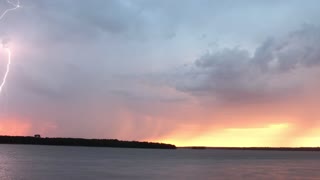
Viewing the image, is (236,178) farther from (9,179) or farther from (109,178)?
(9,179)

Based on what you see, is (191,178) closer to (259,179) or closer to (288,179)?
(259,179)

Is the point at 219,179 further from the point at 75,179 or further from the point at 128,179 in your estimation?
the point at 75,179

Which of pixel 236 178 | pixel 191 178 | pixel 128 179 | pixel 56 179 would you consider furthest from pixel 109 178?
pixel 236 178

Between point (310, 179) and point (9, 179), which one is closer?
point (9, 179)

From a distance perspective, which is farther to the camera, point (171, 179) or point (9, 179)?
point (171, 179)

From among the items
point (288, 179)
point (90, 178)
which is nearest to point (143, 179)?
point (90, 178)

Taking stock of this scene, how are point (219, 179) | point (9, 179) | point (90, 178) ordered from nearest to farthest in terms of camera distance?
point (9, 179), point (90, 178), point (219, 179)

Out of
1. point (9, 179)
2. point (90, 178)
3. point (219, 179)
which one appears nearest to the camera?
point (9, 179)

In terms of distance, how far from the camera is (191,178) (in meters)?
68.2

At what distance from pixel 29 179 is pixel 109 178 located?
10700mm

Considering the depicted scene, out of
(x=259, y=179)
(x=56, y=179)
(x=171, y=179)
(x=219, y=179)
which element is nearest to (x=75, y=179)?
(x=56, y=179)

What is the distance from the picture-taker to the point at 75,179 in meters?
61.4

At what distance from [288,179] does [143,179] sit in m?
21.2

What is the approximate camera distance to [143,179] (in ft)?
209
